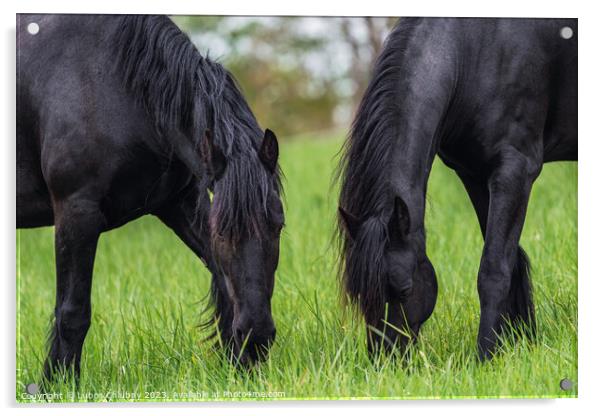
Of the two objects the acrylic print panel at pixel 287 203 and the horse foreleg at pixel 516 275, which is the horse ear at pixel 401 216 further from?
the horse foreleg at pixel 516 275

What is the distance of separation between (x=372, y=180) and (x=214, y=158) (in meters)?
0.64

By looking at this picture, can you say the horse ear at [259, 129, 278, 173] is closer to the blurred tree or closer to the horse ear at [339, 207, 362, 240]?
the horse ear at [339, 207, 362, 240]

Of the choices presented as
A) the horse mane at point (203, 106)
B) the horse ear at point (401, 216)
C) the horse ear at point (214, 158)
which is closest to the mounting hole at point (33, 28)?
the horse mane at point (203, 106)

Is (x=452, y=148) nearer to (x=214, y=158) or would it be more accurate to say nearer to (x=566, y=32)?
(x=566, y=32)

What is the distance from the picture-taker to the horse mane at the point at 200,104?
8.77ft

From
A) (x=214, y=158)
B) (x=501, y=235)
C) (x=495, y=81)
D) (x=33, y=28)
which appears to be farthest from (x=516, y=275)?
(x=33, y=28)

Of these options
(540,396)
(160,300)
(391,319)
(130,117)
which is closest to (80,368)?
(160,300)

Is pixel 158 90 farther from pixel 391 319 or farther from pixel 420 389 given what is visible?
pixel 420 389

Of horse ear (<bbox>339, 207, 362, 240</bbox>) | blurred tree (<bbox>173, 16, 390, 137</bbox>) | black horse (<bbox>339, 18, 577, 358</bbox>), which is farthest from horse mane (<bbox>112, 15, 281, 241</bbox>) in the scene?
black horse (<bbox>339, 18, 577, 358</bbox>)

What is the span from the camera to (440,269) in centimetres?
364

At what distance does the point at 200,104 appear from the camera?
2.95 metres

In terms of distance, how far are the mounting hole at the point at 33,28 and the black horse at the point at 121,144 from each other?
0.01m

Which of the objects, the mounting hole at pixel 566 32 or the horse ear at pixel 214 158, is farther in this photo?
the mounting hole at pixel 566 32

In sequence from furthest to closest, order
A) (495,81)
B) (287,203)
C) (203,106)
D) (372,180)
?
(495,81)
(287,203)
(372,180)
(203,106)
